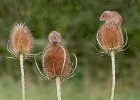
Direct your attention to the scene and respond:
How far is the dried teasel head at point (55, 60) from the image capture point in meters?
3.85

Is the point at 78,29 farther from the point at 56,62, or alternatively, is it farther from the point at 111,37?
the point at 56,62

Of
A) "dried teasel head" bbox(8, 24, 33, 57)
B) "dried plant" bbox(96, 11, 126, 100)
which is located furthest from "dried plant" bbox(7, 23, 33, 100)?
"dried plant" bbox(96, 11, 126, 100)

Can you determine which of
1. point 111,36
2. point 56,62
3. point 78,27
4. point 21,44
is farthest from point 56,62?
point 78,27

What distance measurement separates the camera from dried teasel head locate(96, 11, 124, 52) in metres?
4.12

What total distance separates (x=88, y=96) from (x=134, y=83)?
1.69 m

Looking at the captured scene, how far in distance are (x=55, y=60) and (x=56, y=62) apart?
0.05ft

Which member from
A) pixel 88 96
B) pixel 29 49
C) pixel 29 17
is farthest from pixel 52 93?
pixel 29 49

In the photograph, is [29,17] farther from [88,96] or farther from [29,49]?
[29,49]

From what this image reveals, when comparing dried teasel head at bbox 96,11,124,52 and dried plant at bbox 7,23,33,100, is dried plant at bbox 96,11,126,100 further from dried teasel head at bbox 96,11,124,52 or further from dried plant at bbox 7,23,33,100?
dried plant at bbox 7,23,33,100

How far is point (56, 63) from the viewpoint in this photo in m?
Result: 3.86

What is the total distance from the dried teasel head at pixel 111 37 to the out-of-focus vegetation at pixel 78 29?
7261mm

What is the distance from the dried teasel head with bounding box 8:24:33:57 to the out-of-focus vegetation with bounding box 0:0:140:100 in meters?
7.14

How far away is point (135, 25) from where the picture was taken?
1384 cm

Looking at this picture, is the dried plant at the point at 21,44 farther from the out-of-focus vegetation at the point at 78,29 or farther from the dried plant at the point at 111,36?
the out-of-focus vegetation at the point at 78,29
